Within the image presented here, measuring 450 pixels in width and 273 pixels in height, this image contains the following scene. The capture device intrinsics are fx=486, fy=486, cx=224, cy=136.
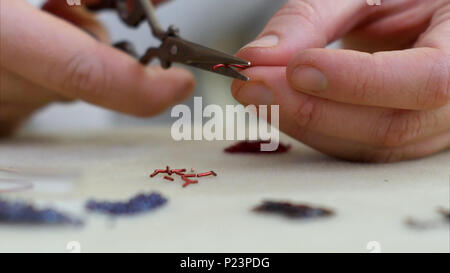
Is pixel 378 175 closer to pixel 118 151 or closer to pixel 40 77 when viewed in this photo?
pixel 118 151

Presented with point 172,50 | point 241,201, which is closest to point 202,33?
point 172,50

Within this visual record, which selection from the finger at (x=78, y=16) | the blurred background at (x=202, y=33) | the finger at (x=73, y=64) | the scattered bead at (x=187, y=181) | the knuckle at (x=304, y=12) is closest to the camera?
the scattered bead at (x=187, y=181)

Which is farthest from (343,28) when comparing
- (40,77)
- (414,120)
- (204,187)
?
(40,77)

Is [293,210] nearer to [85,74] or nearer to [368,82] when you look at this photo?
[368,82]

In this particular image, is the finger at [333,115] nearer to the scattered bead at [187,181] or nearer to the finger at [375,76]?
the finger at [375,76]

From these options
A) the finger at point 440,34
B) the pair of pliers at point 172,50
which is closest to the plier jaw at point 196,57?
the pair of pliers at point 172,50

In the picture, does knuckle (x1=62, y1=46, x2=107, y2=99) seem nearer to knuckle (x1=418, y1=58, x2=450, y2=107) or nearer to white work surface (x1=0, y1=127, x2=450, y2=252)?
white work surface (x1=0, y1=127, x2=450, y2=252)

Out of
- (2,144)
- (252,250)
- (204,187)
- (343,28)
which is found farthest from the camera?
(2,144)
